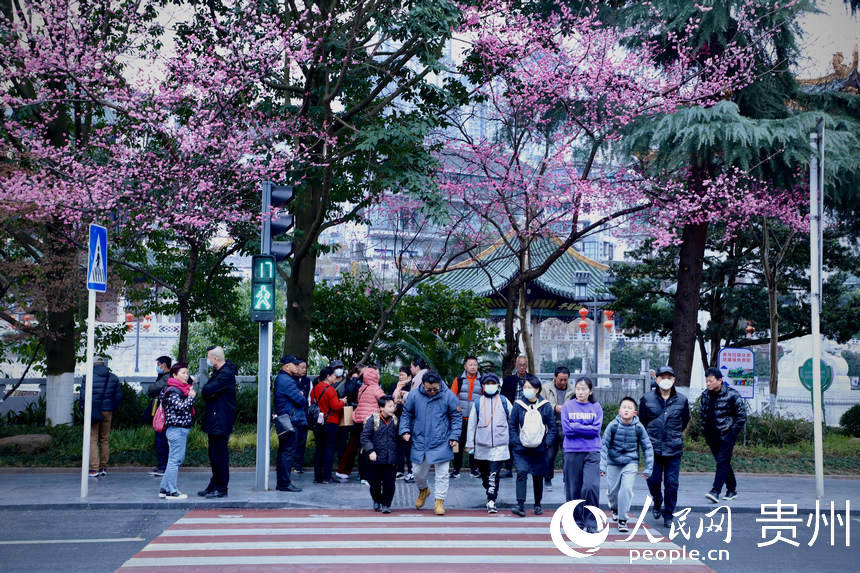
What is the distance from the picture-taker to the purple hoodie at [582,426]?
29.8 ft

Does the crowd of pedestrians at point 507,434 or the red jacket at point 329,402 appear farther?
the red jacket at point 329,402

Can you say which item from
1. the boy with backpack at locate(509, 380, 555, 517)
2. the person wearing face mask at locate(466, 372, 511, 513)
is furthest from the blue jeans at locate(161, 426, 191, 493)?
the boy with backpack at locate(509, 380, 555, 517)

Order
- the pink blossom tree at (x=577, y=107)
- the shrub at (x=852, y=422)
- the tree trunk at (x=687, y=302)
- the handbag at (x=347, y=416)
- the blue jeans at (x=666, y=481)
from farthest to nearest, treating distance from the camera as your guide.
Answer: the shrub at (x=852, y=422) → the tree trunk at (x=687, y=302) → the pink blossom tree at (x=577, y=107) → the handbag at (x=347, y=416) → the blue jeans at (x=666, y=481)

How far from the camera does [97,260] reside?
10961 millimetres

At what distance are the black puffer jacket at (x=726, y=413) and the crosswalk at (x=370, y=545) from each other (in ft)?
7.37

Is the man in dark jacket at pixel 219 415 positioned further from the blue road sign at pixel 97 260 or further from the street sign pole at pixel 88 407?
the blue road sign at pixel 97 260

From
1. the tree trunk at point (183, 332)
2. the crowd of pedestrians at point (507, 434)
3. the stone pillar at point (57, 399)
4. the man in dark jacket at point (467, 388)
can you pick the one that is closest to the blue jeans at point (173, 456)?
the crowd of pedestrians at point (507, 434)

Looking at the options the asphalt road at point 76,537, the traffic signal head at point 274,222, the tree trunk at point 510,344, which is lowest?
the asphalt road at point 76,537

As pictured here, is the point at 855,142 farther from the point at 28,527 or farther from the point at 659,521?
the point at 28,527

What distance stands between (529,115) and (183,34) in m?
7.26

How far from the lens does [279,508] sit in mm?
10469

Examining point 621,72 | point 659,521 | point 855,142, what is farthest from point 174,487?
point 855,142

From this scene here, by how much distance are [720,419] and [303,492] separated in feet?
19.6

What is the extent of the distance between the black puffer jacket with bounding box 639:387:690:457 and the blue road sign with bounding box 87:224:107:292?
24.6ft
